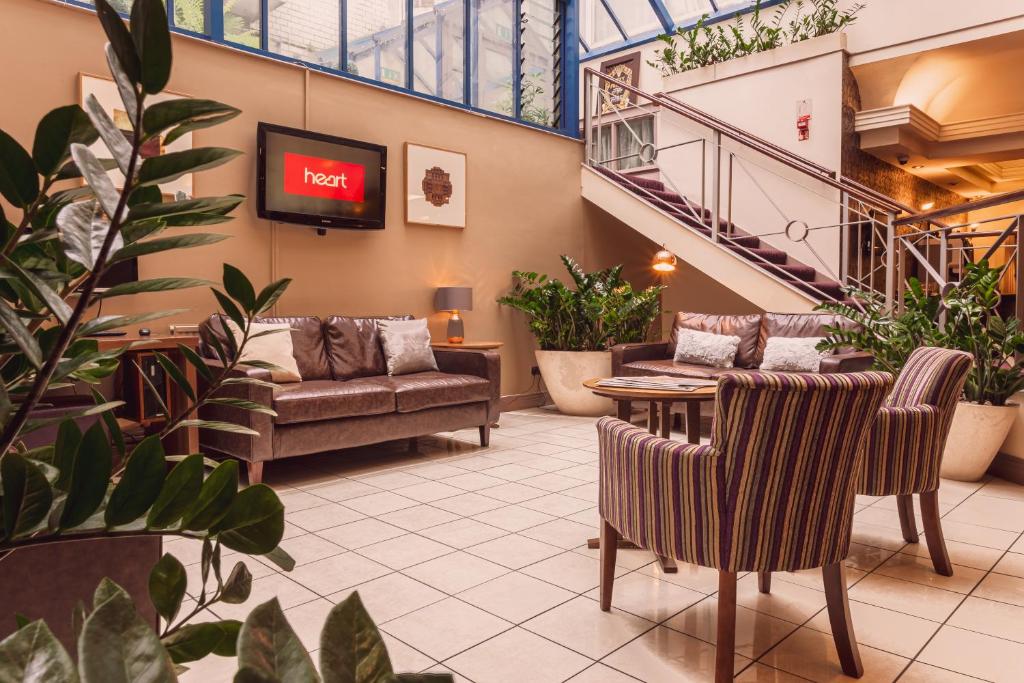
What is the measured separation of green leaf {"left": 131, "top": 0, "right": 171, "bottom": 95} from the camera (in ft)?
1.16

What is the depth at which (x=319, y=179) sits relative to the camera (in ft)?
17.4

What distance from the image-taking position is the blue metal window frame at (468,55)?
16.3 feet

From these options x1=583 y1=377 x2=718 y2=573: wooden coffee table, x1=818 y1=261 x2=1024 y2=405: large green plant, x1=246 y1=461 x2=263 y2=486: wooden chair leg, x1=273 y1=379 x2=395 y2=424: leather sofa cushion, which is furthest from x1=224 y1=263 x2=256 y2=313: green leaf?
x1=818 y1=261 x2=1024 y2=405: large green plant

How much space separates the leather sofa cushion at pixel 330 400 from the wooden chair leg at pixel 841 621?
2923mm

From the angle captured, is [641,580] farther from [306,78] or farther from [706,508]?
[306,78]

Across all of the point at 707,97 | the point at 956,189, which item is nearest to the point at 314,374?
the point at 707,97

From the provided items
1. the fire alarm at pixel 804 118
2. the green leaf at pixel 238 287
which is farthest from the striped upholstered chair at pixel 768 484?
the fire alarm at pixel 804 118

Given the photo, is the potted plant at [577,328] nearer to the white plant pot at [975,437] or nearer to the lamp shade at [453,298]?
the lamp shade at [453,298]

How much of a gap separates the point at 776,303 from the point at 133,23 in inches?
250

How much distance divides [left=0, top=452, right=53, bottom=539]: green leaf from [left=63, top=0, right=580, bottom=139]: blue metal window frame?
4680 mm

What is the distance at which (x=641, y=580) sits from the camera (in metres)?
2.80

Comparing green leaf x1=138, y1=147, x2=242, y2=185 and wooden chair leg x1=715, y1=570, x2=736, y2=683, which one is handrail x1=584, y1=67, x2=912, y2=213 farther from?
green leaf x1=138, y1=147, x2=242, y2=185

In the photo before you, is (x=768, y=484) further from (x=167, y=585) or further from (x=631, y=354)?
(x=631, y=354)

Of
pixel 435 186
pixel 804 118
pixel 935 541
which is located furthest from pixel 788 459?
pixel 804 118
